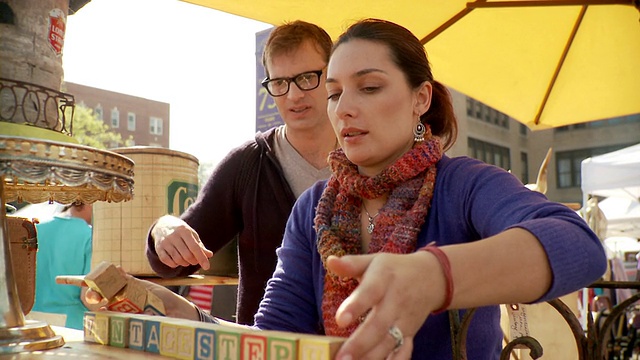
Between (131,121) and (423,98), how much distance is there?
139 feet

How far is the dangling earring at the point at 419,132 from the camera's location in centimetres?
155

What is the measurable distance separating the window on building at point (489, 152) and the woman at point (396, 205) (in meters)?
24.1

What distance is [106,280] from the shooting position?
1370 mm

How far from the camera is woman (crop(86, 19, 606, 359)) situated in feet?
3.49

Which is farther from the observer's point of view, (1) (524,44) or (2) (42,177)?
(1) (524,44)

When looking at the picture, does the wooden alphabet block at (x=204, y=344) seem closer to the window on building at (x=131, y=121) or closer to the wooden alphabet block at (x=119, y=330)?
the wooden alphabet block at (x=119, y=330)

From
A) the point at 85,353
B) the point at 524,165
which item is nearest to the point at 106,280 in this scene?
the point at 85,353

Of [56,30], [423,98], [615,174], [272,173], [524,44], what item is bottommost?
[272,173]

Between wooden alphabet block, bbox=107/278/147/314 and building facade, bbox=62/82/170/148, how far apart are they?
38.6 meters

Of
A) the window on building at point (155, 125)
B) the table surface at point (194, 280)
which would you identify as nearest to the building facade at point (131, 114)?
the window on building at point (155, 125)

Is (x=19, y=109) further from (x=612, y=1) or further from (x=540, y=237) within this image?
(x=612, y=1)

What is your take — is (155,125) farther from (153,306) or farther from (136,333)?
(136,333)

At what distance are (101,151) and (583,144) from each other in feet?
105

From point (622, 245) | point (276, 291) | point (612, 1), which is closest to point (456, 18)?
point (612, 1)
